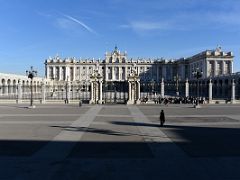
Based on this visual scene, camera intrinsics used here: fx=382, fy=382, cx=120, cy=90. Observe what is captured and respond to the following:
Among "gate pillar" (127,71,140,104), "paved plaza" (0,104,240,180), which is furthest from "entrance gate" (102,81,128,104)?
"paved plaza" (0,104,240,180)

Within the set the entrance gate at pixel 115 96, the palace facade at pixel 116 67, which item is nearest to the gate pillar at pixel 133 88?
the entrance gate at pixel 115 96

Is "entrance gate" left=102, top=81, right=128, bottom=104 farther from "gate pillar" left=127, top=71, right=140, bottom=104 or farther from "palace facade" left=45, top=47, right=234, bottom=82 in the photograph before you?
"palace facade" left=45, top=47, right=234, bottom=82

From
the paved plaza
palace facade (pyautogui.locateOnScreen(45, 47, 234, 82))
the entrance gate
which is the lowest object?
the paved plaza

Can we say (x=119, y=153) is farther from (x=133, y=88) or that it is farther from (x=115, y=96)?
(x=115, y=96)

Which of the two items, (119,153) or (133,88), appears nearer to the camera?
(119,153)

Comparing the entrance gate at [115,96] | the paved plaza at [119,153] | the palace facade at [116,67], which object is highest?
the palace facade at [116,67]

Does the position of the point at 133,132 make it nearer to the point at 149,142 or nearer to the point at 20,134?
the point at 149,142

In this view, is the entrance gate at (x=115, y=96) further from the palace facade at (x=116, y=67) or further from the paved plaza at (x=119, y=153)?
the palace facade at (x=116, y=67)

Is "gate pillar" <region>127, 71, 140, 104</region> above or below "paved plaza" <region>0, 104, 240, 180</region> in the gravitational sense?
above

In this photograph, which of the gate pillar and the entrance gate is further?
the entrance gate

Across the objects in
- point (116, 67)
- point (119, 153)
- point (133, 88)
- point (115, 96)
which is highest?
point (116, 67)

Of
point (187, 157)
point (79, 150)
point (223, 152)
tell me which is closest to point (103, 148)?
point (79, 150)

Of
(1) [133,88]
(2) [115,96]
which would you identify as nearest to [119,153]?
(1) [133,88]

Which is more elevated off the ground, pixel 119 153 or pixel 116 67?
pixel 116 67
